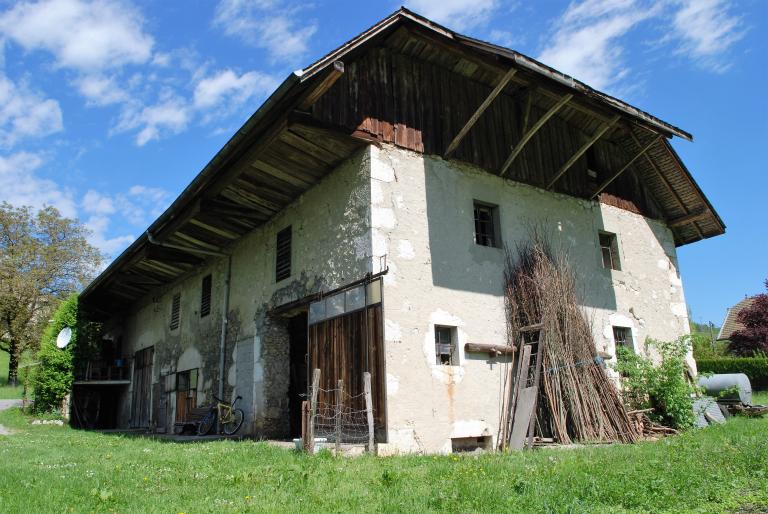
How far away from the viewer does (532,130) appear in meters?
10.8

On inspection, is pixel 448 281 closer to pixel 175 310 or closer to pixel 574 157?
pixel 574 157

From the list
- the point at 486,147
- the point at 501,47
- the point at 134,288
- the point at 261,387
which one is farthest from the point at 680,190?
the point at 134,288

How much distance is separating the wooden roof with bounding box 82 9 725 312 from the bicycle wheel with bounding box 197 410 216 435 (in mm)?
4037

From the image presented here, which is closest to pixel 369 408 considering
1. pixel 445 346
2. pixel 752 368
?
pixel 445 346

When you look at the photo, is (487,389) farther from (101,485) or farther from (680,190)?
(680,190)

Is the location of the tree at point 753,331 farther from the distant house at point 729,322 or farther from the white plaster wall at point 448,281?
the white plaster wall at point 448,281

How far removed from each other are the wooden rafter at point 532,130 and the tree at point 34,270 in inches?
1154

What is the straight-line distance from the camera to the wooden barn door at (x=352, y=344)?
8977 millimetres

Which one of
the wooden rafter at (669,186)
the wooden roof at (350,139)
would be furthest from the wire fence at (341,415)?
the wooden rafter at (669,186)

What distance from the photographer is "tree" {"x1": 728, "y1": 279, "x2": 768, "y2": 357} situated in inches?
1094

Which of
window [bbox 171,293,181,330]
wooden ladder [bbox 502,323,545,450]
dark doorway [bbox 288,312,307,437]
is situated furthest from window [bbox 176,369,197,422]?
wooden ladder [bbox 502,323,545,450]

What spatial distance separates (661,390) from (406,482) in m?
7.18

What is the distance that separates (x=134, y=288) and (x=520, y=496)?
17.6 metres

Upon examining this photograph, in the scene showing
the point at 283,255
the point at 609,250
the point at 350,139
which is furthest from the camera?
the point at 609,250
